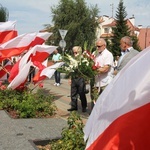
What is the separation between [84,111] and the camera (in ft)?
28.0

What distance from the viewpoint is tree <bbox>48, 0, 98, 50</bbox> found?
1938 inches

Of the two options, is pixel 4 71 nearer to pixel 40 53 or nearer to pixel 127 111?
pixel 40 53

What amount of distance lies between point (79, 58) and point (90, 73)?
393mm

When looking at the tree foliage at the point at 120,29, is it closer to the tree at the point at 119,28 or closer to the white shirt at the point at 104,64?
the tree at the point at 119,28

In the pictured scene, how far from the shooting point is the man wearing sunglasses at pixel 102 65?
23.0 feet

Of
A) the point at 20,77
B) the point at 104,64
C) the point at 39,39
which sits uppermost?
the point at 104,64

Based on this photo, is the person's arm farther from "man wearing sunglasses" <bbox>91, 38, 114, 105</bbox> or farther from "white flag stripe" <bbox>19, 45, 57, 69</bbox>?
"white flag stripe" <bbox>19, 45, 57, 69</bbox>

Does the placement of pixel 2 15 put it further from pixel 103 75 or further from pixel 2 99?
pixel 103 75

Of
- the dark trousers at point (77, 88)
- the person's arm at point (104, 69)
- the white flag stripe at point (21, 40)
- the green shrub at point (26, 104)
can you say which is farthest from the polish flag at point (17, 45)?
the person's arm at point (104, 69)

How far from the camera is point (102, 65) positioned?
7035mm

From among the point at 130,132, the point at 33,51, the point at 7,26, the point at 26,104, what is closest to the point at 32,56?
the point at 33,51

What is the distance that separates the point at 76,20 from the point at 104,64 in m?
43.6

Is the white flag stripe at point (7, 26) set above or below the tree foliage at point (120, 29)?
above

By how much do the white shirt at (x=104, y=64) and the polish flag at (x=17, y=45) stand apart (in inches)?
147
